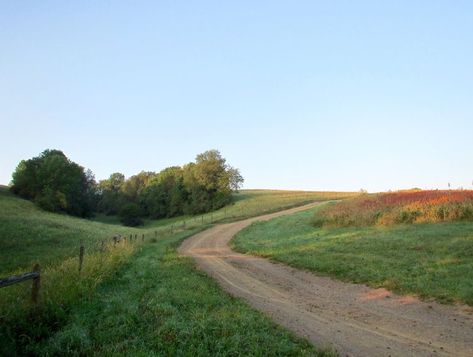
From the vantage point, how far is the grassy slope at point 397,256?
13.1 metres

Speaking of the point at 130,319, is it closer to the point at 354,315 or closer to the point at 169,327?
the point at 169,327

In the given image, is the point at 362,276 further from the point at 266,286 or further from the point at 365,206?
the point at 365,206

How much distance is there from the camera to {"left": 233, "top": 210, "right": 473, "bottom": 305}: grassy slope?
42.9ft

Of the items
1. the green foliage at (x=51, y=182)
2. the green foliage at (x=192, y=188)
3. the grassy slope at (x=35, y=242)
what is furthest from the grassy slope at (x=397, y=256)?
the green foliage at (x=192, y=188)

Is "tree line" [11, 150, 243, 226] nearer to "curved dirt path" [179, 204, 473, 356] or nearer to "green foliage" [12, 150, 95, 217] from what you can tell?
"green foliage" [12, 150, 95, 217]

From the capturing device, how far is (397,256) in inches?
688

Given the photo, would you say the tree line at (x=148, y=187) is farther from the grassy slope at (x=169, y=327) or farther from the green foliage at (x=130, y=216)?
the grassy slope at (x=169, y=327)

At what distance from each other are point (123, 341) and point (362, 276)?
9791mm

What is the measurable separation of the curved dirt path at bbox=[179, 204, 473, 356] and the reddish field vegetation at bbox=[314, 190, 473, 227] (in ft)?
38.3

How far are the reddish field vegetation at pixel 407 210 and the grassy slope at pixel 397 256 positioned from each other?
1.65 m

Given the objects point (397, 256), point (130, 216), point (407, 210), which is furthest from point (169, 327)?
point (130, 216)

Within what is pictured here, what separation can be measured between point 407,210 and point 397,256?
10.3m

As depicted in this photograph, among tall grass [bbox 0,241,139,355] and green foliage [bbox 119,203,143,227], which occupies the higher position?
green foliage [bbox 119,203,143,227]

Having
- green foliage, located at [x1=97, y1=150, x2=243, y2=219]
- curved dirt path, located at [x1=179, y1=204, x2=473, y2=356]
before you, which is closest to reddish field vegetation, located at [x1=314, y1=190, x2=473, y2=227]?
curved dirt path, located at [x1=179, y1=204, x2=473, y2=356]
